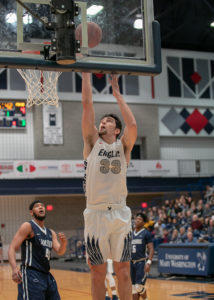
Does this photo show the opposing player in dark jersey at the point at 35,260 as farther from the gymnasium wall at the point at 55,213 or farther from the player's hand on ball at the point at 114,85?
the gymnasium wall at the point at 55,213

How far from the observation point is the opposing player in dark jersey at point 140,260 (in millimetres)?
8383

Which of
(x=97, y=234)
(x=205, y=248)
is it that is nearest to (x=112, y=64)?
(x=97, y=234)

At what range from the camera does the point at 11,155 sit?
81.3 ft

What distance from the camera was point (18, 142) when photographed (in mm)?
25156

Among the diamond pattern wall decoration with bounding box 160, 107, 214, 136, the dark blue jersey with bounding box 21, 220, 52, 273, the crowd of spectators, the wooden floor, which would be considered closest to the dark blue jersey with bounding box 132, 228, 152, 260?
the wooden floor

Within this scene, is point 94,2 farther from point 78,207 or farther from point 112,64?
point 78,207

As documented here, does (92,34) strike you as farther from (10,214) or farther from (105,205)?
(10,214)

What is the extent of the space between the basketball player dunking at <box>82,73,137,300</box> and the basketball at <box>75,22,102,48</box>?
740 mm

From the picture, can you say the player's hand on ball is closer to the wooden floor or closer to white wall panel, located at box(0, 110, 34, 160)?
the wooden floor

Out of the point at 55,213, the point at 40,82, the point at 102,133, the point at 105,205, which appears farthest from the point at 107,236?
the point at 55,213

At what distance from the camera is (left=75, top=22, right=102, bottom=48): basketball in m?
5.12

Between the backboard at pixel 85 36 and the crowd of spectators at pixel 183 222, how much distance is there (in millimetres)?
10509

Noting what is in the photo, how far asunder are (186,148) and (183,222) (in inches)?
357

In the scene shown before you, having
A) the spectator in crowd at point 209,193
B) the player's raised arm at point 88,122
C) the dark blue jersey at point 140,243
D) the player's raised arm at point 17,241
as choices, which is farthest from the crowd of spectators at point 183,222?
the player's raised arm at point 88,122
